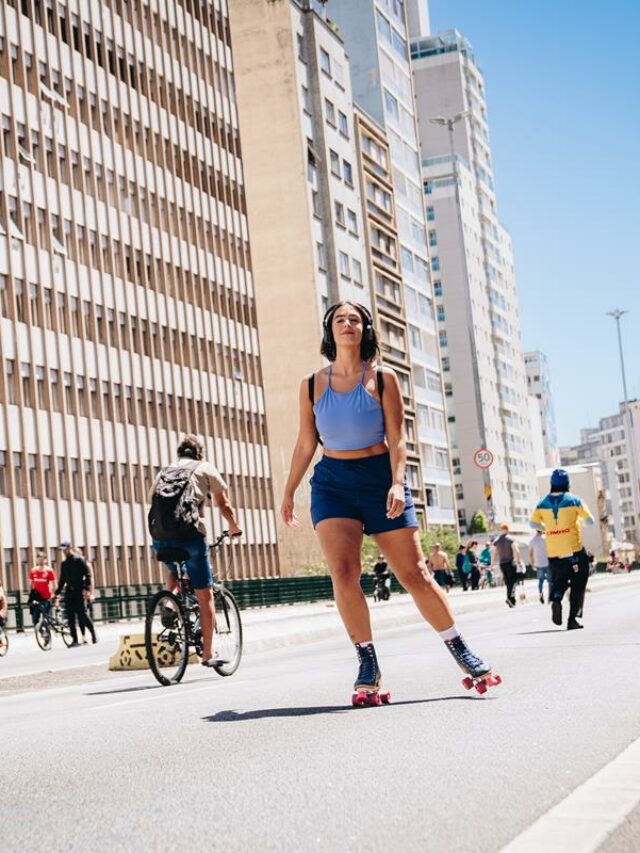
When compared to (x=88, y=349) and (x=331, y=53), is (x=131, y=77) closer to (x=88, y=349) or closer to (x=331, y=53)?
(x=88, y=349)

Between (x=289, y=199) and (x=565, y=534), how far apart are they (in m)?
76.5

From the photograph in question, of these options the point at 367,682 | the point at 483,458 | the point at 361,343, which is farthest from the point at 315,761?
the point at 483,458

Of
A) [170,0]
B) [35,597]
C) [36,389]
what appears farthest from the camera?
[170,0]

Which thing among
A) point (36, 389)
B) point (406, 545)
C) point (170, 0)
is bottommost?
point (406, 545)

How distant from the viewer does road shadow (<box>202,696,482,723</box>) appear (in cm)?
862

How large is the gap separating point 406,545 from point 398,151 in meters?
109

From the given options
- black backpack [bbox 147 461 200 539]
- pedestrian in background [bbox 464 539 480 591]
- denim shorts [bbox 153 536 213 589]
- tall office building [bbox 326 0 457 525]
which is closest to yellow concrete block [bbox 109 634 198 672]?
denim shorts [bbox 153 536 213 589]

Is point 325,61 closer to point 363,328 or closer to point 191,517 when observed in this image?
point 191,517

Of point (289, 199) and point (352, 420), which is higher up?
point (289, 199)

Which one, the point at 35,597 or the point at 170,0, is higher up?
the point at 170,0

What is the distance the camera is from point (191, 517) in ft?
40.8

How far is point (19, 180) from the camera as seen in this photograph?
6391cm

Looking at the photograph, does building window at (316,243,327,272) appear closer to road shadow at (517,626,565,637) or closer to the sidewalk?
the sidewalk

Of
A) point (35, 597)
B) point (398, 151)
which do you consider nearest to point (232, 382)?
point (398, 151)
